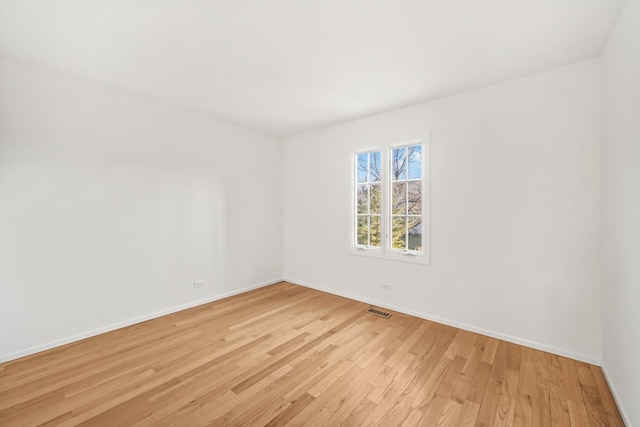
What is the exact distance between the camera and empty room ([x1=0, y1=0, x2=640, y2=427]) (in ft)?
6.05

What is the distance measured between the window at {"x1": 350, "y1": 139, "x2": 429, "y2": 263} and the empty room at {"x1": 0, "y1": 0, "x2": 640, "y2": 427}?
1.4 inches

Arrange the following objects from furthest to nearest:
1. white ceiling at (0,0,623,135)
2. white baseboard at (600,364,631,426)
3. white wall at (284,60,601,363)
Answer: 1. white wall at (284,60,601,363)
2. white ceiling at (0,0,623,135)
3. white baseboard at (600,364,631,426)

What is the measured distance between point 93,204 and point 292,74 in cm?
254

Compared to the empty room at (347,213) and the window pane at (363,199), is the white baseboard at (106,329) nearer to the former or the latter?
the empty room at (347,213)

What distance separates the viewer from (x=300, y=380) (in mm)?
2145

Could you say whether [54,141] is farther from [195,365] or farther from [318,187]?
[318,187]

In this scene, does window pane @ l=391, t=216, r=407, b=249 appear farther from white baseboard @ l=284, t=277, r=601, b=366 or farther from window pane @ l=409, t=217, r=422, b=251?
white baseboard @ l=284, t=277, r=601, b=366

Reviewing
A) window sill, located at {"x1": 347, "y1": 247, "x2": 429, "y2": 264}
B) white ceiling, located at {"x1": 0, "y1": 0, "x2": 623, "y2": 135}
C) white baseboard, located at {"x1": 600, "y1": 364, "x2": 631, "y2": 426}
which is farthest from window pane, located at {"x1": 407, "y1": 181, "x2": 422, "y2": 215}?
white baseboard, located at {"x1": 600, "y1": 364, "x2": 631, "y2": 426}

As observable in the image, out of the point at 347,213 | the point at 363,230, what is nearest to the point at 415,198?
the point at 363,230

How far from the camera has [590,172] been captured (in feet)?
7.79

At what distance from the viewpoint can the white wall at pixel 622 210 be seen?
5.20ft

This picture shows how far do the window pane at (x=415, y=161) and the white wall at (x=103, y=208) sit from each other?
2.59 metres

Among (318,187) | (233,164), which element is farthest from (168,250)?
(318,187)

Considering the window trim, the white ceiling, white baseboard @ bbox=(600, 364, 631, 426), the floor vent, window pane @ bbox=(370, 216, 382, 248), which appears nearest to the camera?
white baseboard @ bbox=(600, 364, 631, 426)
